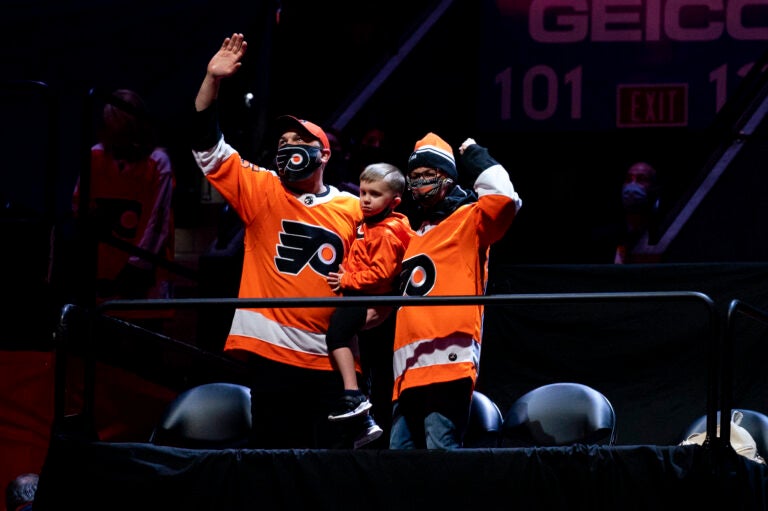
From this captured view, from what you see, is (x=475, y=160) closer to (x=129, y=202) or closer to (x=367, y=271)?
(x=367, y=271)

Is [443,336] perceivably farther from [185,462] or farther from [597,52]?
[597,52]

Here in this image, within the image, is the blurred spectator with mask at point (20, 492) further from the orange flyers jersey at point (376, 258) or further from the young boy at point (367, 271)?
the orange flyers jersey at point (376, 258)

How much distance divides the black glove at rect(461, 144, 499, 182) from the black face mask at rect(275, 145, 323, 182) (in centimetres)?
71

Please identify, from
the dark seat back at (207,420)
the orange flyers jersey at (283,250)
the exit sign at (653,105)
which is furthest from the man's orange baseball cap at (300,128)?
the exit sign at (653,105)

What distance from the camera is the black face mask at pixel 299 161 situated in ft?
22.0

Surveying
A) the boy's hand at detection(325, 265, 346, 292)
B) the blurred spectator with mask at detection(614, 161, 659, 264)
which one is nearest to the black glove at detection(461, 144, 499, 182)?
the boy's hand at detection(325, 265, 346, 292)

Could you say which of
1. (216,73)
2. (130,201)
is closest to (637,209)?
(130,201)

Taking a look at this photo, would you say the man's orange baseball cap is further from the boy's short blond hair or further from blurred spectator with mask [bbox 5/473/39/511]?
blurred spectator with mask [bbox 5/473/39/511]

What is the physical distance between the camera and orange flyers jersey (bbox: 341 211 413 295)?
21.0ft

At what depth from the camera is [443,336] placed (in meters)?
6.22

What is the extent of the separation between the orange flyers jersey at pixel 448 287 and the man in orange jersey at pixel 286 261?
0.40 metres

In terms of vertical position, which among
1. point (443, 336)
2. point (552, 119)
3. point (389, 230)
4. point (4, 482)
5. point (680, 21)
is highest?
point (680, 21)

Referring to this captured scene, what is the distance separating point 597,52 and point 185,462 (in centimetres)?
721

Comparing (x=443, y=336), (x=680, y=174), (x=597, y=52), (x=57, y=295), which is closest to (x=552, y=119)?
(x=597, y=52)
